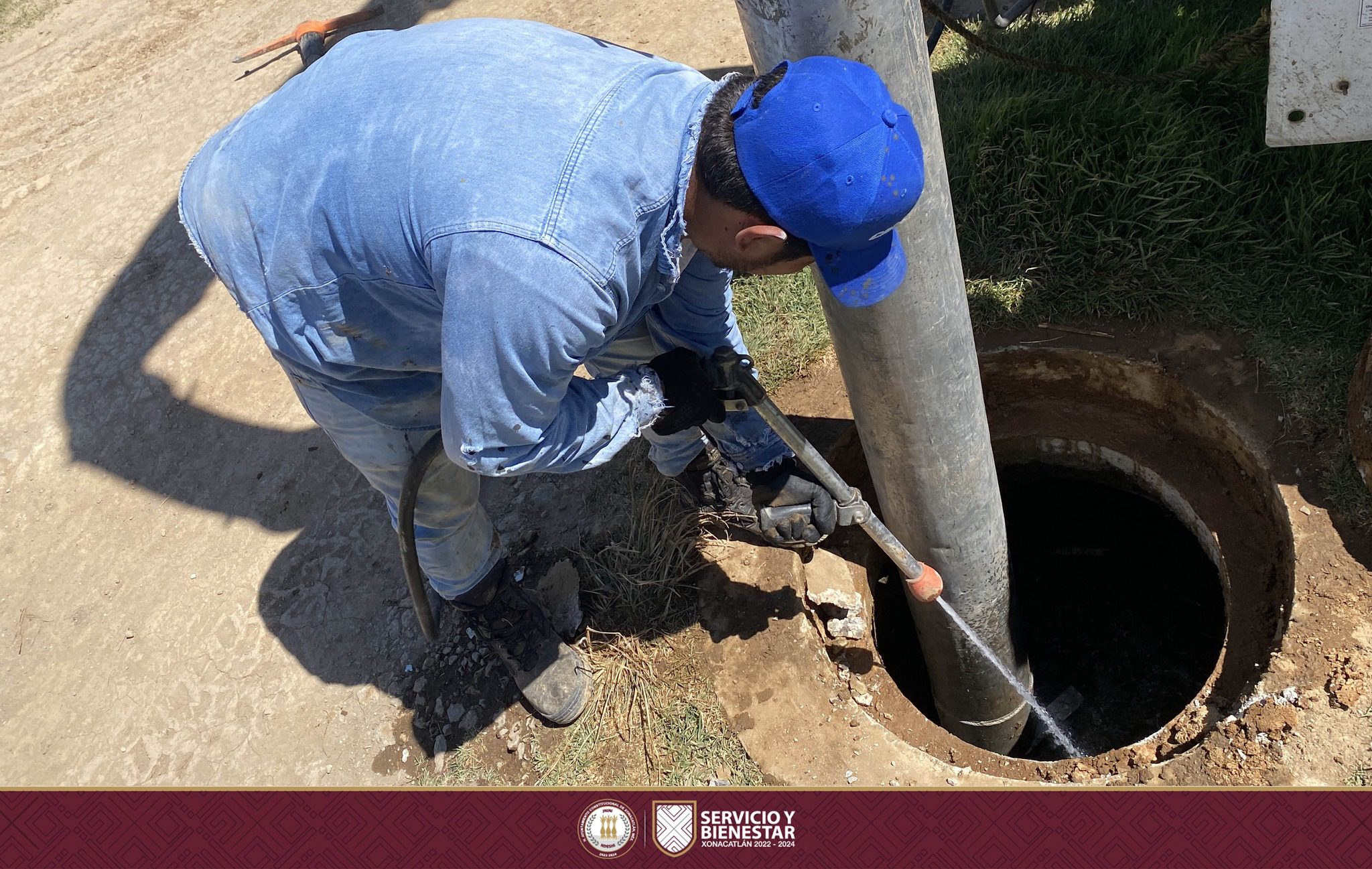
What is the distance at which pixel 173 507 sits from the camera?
3.65m

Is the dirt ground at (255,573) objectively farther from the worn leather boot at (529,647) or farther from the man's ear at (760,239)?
the man's ear at (760,239)

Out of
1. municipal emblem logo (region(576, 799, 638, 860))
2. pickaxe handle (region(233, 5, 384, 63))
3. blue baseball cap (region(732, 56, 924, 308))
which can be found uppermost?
blue baseball cap (region(732, 56, 924, 308))

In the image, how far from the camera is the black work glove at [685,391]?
7.20 feet

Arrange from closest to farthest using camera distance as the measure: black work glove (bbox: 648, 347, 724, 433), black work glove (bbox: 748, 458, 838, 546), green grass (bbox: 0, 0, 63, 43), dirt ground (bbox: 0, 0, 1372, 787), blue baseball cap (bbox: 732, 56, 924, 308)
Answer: blue baseball cap (bbox: 732, 56, 924, 308), black work glove (bbox: 648, 347, 724, 433), dirt ground (bbox: 0, 0, 1372, 787), black work glove (bbox: 748, 458, 838, 546), green grass (bbox: 0, 0, 63, 43)

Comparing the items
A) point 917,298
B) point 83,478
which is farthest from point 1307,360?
point 83,478

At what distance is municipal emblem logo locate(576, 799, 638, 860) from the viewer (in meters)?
2.24

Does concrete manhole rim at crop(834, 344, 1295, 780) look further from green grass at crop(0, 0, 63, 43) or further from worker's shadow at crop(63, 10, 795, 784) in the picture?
green grass at crop(0, 0, 63, 43)

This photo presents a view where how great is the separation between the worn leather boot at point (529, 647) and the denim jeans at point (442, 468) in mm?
89

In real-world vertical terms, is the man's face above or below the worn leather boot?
above

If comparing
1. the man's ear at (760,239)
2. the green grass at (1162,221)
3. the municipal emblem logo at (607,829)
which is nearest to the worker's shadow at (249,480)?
the municipal emblem logo at (607,829)

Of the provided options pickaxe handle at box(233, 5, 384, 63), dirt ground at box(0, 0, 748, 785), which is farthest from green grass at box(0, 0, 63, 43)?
pickaxe handle at box(233, 5, 384, 63)

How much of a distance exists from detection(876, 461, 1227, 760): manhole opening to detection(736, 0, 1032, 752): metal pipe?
69 centimetres

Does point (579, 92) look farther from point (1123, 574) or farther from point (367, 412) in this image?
point (1123, 574)

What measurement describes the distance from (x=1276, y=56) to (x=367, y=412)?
8.04ft
